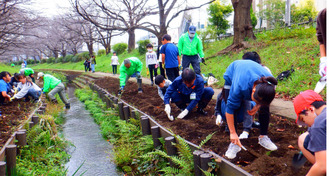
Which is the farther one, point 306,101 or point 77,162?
point 77,162

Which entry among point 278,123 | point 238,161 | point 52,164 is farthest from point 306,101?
point 52,164

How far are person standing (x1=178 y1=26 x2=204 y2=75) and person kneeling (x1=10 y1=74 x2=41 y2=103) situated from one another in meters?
4.91

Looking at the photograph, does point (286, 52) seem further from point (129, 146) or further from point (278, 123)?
point (129, 146)

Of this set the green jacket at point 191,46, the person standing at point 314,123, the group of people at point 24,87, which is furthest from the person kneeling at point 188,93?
the group of people at point 24,87

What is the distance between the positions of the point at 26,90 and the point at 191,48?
537cm

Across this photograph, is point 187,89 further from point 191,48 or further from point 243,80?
Result: point 243,80

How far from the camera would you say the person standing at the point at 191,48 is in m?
6.71

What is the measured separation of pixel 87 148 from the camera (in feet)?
19.1

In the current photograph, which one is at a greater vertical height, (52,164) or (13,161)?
(13,161)

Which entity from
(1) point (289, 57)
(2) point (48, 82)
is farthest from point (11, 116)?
(1) point (289, 57)

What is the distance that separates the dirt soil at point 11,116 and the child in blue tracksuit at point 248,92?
3.50m

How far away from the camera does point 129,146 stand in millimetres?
5246

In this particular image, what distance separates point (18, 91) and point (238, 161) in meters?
8.40

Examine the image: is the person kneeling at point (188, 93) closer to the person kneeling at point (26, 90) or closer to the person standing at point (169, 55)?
the person standing at point (169, 55)
